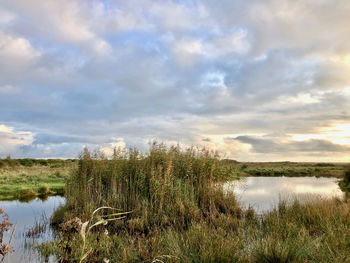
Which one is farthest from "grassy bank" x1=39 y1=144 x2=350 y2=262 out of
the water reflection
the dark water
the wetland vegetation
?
the water reflection

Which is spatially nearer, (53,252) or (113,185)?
(53,252)

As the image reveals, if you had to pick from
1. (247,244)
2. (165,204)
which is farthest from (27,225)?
(247,244)

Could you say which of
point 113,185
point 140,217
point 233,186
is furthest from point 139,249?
point 233,186


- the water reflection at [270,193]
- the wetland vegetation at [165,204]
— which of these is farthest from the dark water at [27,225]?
the water reflection at [270,193]

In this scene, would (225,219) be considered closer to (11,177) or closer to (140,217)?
(140,217)

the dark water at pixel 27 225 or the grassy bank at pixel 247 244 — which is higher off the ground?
the grassy bank at pixel 247 244

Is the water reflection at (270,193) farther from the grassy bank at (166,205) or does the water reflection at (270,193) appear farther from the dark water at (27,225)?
the dark water at (27,225)

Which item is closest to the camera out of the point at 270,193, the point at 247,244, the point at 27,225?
the point at 247,244

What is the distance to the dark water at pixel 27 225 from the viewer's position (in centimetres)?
798

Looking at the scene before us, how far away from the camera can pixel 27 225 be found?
11.5 m

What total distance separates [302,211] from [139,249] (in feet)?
19.6

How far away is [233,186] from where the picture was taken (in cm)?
1309

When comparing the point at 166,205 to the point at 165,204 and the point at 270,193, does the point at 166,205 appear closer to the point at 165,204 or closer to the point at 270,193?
the point at 165,204

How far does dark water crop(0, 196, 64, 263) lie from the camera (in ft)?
26.2
